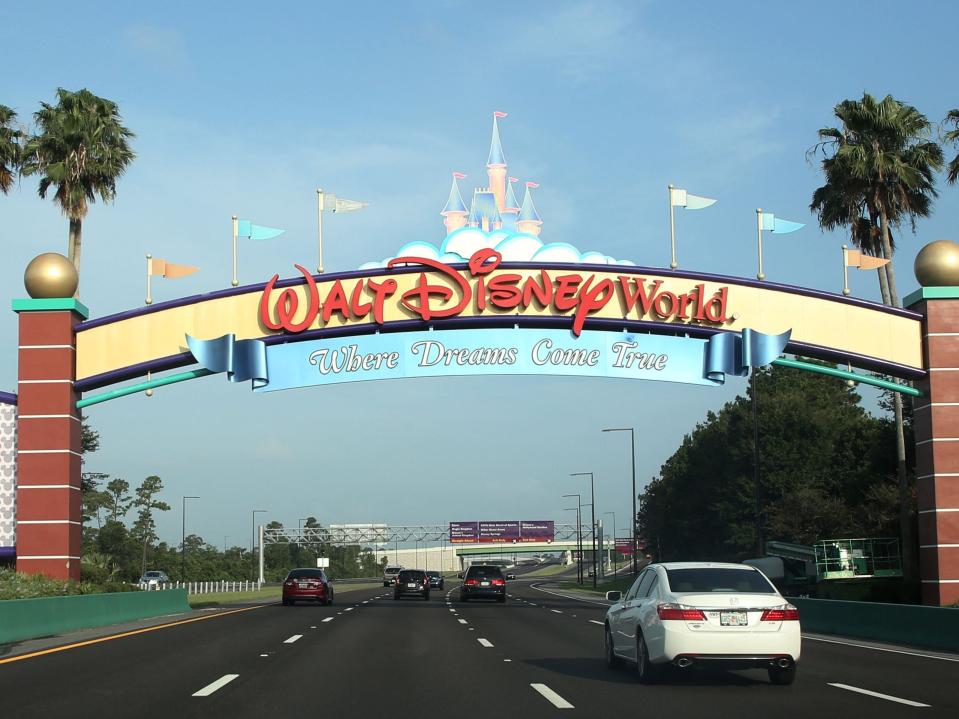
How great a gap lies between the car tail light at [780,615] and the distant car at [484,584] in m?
40.9

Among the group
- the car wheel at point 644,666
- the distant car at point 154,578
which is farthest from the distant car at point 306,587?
the distant car at point 154,578

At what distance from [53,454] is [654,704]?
24627mm

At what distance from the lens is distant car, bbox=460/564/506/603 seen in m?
55.5

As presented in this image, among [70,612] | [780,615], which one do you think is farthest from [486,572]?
[780,615]

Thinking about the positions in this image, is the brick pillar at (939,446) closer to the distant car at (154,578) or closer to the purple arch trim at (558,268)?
the purple arch trim at (558,268)

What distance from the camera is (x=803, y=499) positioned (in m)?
76.9

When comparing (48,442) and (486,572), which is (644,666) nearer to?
(48,442)

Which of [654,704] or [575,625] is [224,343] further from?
[654,704]

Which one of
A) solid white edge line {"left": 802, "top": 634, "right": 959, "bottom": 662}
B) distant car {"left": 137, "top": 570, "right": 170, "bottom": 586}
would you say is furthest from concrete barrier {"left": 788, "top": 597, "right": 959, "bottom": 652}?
distant car {"left": 137, "top": 570, "right": 170, "bottom": 586}

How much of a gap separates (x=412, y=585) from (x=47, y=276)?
31.3 m

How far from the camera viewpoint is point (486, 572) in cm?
5612

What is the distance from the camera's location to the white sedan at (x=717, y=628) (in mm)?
14719

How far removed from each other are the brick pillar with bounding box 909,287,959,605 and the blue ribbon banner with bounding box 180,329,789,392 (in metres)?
4.89

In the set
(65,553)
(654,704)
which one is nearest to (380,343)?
(65,553)
